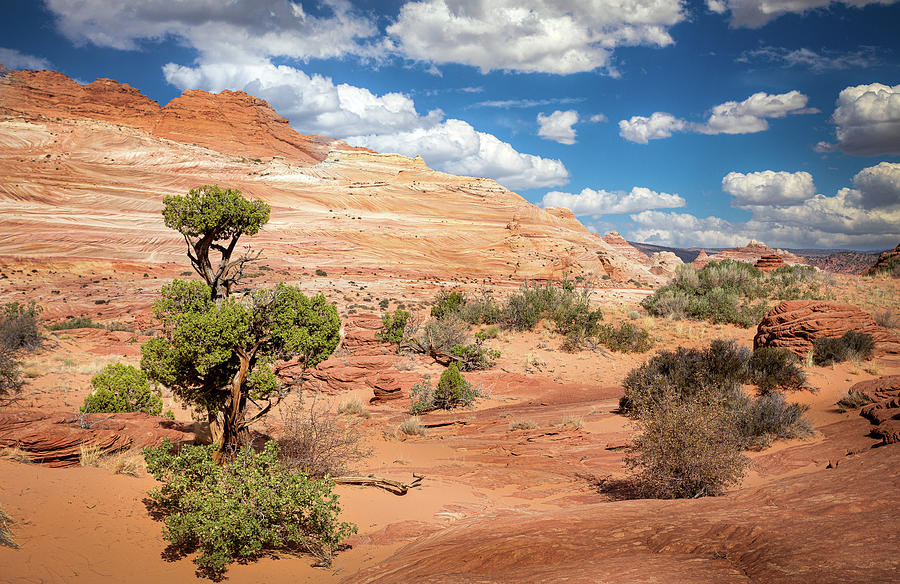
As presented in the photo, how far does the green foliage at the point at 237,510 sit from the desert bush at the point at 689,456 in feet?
12.1

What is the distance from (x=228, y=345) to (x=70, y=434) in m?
2.42

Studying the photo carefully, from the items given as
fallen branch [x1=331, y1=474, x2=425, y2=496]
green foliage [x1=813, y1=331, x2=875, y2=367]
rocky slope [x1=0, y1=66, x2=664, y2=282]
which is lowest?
fallen branch [x1=331, y1=474, x2=425, y2=496]

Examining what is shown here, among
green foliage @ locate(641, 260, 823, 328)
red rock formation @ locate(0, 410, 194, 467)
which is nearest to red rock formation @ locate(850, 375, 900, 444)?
green foliage @ locate(641, 260, 823, 328)

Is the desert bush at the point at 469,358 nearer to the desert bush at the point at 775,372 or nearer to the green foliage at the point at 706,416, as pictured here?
the green foliage at the point at 706,416

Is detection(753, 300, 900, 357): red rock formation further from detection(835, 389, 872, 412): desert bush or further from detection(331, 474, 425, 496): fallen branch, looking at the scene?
detection(331, 474, 425, 496): fallen branch

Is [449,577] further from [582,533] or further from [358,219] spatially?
[358,219]

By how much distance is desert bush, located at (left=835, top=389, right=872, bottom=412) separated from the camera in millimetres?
9125

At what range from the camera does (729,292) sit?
73.3 ft

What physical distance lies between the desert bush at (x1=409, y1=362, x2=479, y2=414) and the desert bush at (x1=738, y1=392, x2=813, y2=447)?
249 inches

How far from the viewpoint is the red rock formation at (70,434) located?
249 inches

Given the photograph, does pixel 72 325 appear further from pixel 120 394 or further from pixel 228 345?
pixel 228 345

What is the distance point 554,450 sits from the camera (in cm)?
908

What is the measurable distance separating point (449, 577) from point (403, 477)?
13.4ft

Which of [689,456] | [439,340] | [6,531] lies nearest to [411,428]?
[689,456]
